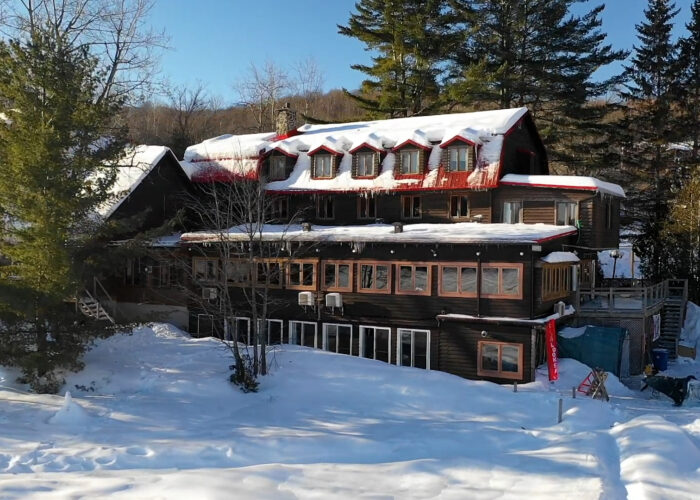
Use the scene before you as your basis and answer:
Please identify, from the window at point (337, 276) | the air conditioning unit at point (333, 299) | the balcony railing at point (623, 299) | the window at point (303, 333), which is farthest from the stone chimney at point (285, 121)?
the balcony railing at point (623, 299)

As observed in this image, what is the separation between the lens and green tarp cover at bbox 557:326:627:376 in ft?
69.5

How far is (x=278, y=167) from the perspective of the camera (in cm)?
2862

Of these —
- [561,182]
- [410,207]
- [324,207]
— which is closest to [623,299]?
[561,182]

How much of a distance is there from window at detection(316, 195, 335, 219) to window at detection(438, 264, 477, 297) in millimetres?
7930

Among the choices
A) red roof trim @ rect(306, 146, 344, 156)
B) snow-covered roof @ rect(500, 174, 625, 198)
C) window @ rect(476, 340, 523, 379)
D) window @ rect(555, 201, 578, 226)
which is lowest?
window @ rect(476, 340, 523, 379)

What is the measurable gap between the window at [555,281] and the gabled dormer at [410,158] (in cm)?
718

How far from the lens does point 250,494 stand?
28.1ft

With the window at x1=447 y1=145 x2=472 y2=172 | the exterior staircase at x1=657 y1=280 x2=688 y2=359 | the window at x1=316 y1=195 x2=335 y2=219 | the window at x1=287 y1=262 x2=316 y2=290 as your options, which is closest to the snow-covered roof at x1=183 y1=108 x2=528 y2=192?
the window at x1=447 y1=145 x2=472 y2=172

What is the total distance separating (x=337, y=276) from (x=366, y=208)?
15.9ft

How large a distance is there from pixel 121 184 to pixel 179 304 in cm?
640

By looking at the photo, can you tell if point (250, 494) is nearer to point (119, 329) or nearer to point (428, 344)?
point (119, 329)

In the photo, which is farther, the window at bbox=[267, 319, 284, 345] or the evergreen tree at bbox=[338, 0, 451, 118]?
the evergreen tree at bbox=[338, 0, 451, 118]

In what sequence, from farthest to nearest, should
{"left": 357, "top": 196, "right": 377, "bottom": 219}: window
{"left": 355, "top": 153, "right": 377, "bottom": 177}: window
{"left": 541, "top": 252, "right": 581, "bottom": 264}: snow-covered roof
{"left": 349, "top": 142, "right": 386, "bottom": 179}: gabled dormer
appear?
1. {"left": 357, "top": 196, "right": 377, "bottom": 219}: window
2. {"left": 355, "top": 153, "right": 377, "bottom": 177}: window
3. {"left": 349, "top": 142, "right": 386, "bottom": 179}: gabled dormer
4. {"left": 541, "top": 252, "right": 581, "bottom": 264}: snow-covered roof

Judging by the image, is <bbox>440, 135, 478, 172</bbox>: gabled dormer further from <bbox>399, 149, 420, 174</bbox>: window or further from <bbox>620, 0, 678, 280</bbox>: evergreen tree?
<bbox>620, 0, 678, 280</bbox>: evergreen tree
